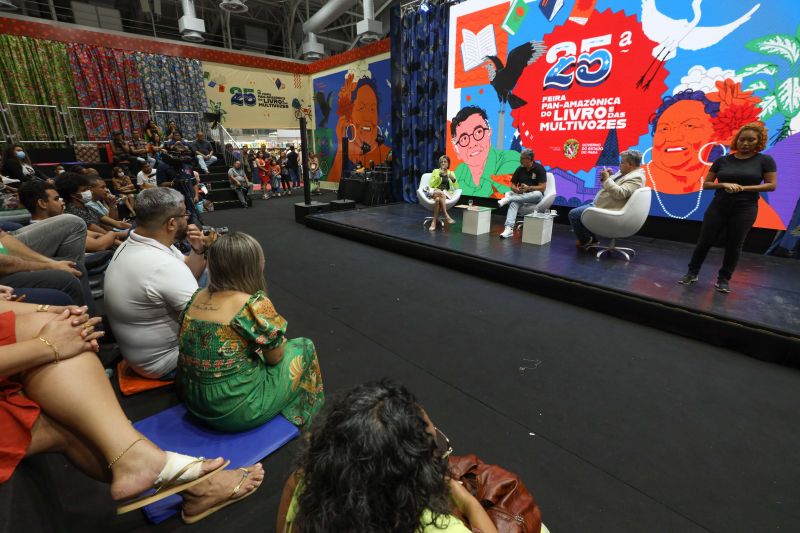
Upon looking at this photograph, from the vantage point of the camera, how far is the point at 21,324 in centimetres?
107

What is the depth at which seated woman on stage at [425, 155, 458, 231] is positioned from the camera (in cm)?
504

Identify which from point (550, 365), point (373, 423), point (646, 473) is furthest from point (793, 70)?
point (373, 423)

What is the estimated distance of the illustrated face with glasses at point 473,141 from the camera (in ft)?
19.9

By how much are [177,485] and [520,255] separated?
10.9 ft

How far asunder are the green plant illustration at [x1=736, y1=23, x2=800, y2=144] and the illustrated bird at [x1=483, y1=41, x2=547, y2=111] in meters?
2.32

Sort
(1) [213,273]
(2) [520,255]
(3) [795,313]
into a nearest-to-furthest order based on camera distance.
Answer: (1) [213,273], (3) [795,313], (2) [520,255]

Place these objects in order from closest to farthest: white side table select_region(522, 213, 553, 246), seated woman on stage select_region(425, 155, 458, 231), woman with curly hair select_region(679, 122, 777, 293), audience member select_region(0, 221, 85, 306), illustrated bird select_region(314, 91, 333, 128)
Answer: audience member select_region(0, 221, 85, 306), woman with curly hair select_region(679, 122, 777, 293), white side table select_region(522, 213, 553, 246), seated woman on stage select_region(425, 155, 458, 231), illustrated bird select_region(314, 91, 333, 128)

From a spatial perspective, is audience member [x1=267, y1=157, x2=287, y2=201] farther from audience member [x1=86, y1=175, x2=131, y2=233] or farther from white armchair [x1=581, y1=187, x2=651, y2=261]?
white armchair [x1=581, y1=187, x2=651, y2=261]

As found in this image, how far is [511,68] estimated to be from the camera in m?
5.50

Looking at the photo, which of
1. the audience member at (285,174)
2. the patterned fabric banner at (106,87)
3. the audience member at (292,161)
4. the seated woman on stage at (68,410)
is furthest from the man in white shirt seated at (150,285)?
the audience member at (292,161)

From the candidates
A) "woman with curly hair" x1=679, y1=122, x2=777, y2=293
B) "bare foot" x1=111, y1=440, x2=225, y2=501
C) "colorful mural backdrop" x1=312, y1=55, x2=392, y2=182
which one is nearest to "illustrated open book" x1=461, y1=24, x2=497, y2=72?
"colorful mural backdrop" x1=312, y1=55, x2=392, y2=182

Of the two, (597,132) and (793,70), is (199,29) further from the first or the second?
(793,70)

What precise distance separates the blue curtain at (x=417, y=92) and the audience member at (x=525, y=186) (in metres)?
2.58

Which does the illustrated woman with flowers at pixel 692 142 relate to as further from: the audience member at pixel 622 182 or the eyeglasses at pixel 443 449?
the eyeglasses at pixel 443 449
